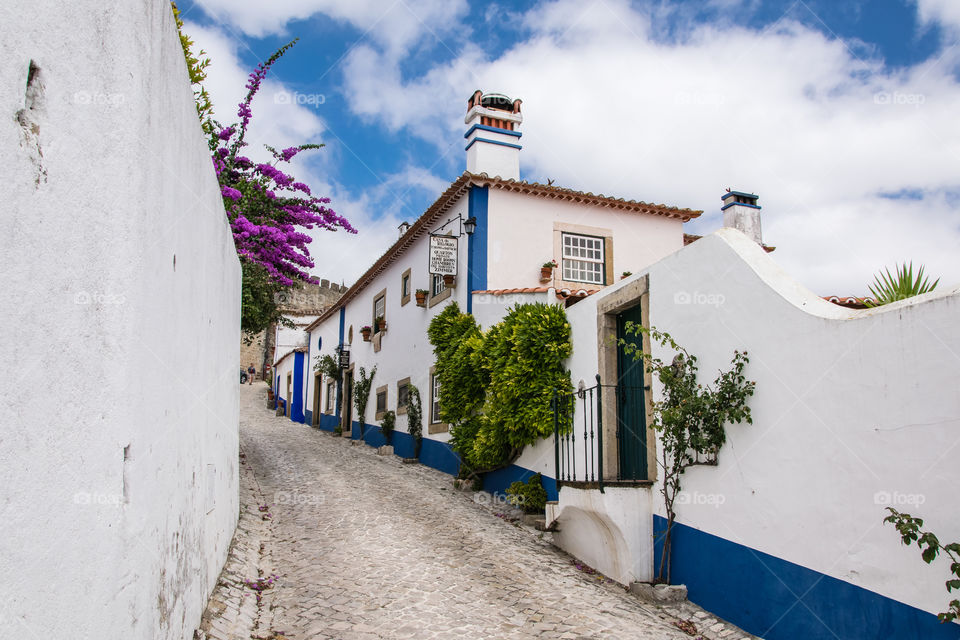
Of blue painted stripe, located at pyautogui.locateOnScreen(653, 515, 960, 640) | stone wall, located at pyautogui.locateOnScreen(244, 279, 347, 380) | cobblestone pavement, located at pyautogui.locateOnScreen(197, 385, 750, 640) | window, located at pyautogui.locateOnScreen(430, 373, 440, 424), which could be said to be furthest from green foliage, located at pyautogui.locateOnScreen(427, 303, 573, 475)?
stone wall, located at pyautogui.locateOnScreen(244, 279, 347, 380)

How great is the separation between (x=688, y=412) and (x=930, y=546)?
2.43m

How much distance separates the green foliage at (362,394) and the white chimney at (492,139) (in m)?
7.79

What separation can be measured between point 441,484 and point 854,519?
8.46 metres

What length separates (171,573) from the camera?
11.3ft

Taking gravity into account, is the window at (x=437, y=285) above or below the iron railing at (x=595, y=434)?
above

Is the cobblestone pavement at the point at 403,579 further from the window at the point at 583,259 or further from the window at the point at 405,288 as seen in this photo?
the window at the point at 405,288

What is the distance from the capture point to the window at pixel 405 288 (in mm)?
16078

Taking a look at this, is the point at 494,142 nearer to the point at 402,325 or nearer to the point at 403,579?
the point at 402,325

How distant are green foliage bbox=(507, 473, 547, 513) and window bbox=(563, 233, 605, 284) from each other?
4.71 metres

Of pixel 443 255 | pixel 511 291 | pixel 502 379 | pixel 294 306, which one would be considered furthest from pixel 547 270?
pixel 294 306

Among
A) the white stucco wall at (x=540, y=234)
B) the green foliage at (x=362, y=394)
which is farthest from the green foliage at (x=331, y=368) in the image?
the white stucco wall at (x=540, y=234)

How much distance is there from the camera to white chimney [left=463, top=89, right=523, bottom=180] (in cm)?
1372

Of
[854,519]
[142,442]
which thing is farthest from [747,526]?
[142,442]

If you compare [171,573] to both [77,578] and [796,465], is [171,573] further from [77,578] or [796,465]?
[796,465]
